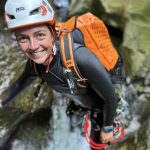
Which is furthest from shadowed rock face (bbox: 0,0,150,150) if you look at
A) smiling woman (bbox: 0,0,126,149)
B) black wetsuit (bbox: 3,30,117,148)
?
smiling woman (bbox: 0,0,126,149)

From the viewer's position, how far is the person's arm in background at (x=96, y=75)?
3.38 metres

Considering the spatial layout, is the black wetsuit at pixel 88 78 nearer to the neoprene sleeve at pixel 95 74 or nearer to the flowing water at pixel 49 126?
the neoprene sleeve at pixel 95 74

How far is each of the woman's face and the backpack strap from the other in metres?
0.13

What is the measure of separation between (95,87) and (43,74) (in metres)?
0.51

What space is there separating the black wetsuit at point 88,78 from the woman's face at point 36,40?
18cm

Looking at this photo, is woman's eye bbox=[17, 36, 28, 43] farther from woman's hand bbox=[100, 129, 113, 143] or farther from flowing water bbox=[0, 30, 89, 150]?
flowing water bbox=[0, 30, 89, 150]

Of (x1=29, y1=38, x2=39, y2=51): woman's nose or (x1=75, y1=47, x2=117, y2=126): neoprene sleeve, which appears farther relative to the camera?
(x1=75, y1=47, x2=117, y2=126): neoprene sleeve

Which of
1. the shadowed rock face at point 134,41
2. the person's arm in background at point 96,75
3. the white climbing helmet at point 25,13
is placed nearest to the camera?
the white climbing helmet at point 25,13

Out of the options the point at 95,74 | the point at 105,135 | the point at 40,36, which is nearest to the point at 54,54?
the point at 40,36

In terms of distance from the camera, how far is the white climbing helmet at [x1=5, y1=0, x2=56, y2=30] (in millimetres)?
3197

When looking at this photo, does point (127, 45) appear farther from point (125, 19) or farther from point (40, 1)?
point (40, 1)

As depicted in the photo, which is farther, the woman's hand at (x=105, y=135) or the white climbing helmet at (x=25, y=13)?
the woman's hand at (x=105, y=135)

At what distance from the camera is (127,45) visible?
6.55 metres

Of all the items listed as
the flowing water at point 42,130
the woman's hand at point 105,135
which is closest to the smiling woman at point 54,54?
the woman's hand at point 105,135
